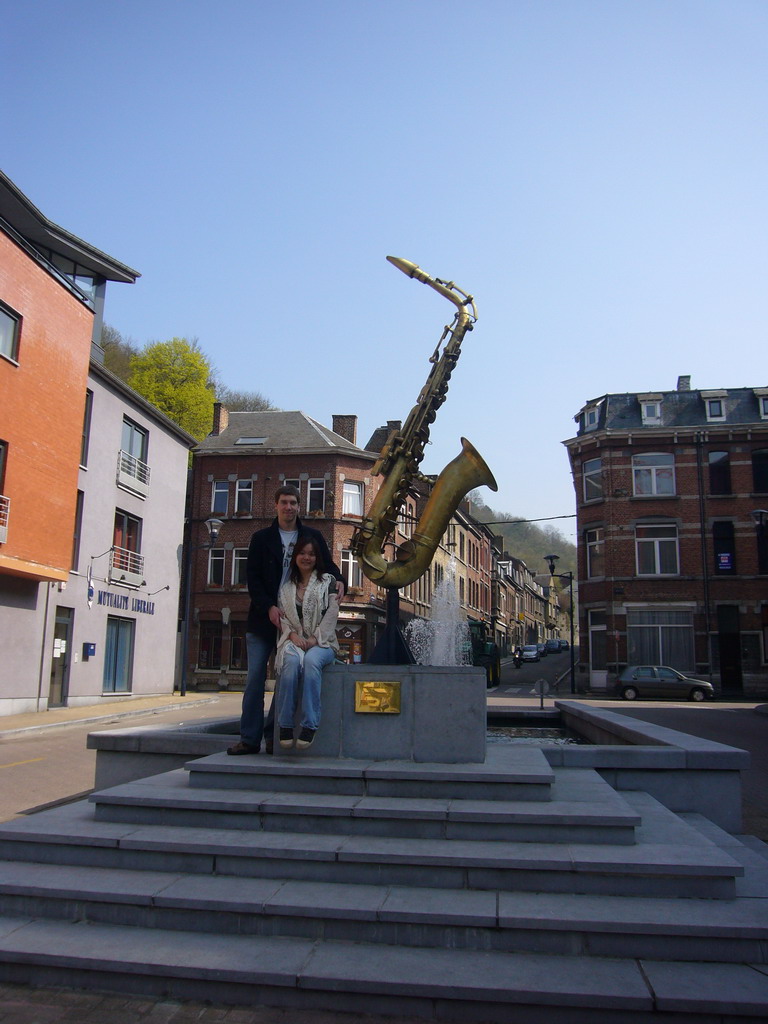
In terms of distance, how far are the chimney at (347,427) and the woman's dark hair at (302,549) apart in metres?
37.8

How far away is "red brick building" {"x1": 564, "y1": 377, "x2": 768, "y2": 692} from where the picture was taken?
120ft

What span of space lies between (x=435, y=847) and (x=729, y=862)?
1582 millimetres

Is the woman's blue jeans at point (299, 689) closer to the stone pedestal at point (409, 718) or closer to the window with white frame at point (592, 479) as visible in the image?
the stone pedestal at point (409, 718)

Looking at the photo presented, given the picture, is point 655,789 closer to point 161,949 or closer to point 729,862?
point 729,862

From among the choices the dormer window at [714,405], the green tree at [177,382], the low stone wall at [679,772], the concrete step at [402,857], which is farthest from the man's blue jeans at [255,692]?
the green tree at [177,382]

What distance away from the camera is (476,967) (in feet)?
12.4

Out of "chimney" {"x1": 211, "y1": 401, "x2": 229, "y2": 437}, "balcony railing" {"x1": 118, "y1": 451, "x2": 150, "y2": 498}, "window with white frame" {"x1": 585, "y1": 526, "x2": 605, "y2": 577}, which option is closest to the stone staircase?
"balcony railing" {"x1": 118, "y1": 451, "x2": 150, "y2": 498}

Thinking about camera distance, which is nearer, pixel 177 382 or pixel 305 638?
pixel 305 638

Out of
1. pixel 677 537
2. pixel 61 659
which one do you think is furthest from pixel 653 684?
pixel 61 659

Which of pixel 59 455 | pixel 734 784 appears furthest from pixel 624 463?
Answer: pixel 734 784

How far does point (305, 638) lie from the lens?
246 inches

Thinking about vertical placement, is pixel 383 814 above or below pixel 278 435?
below

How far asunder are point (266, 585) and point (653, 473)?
35508mm

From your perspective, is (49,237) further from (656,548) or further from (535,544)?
(535,544)
